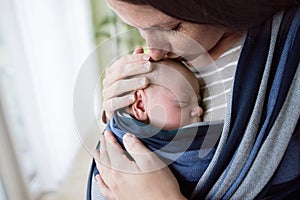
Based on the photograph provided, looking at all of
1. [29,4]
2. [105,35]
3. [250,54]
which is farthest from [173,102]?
[105,35]

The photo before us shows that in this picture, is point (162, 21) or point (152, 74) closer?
point (162, 21)

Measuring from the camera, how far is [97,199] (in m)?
0.77

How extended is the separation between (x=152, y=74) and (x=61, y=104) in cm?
137

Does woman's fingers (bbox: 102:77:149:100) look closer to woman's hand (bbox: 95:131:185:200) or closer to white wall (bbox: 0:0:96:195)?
woman's hand (bbox: 95:131:185:200)

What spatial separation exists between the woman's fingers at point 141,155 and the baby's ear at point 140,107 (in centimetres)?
5

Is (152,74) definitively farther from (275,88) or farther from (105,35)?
(105,35)

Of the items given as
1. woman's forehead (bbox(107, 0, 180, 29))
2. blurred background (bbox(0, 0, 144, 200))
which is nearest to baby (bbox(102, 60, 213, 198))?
woman's forehead (bbox(107, 0, 180, 29))

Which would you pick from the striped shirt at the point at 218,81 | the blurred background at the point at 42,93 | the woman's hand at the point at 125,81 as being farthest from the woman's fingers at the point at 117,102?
the blurred background at the point at 42,93

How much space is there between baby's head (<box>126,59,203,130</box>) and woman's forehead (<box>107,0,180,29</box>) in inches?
5.9

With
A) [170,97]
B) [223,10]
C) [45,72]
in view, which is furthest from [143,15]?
[45,72]

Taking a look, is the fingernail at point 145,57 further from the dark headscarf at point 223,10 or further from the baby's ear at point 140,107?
the dark headscarf at point 223,10

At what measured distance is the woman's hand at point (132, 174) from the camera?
2.16 ft

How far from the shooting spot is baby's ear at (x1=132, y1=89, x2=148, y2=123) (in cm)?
74

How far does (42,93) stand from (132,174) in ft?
4.10
